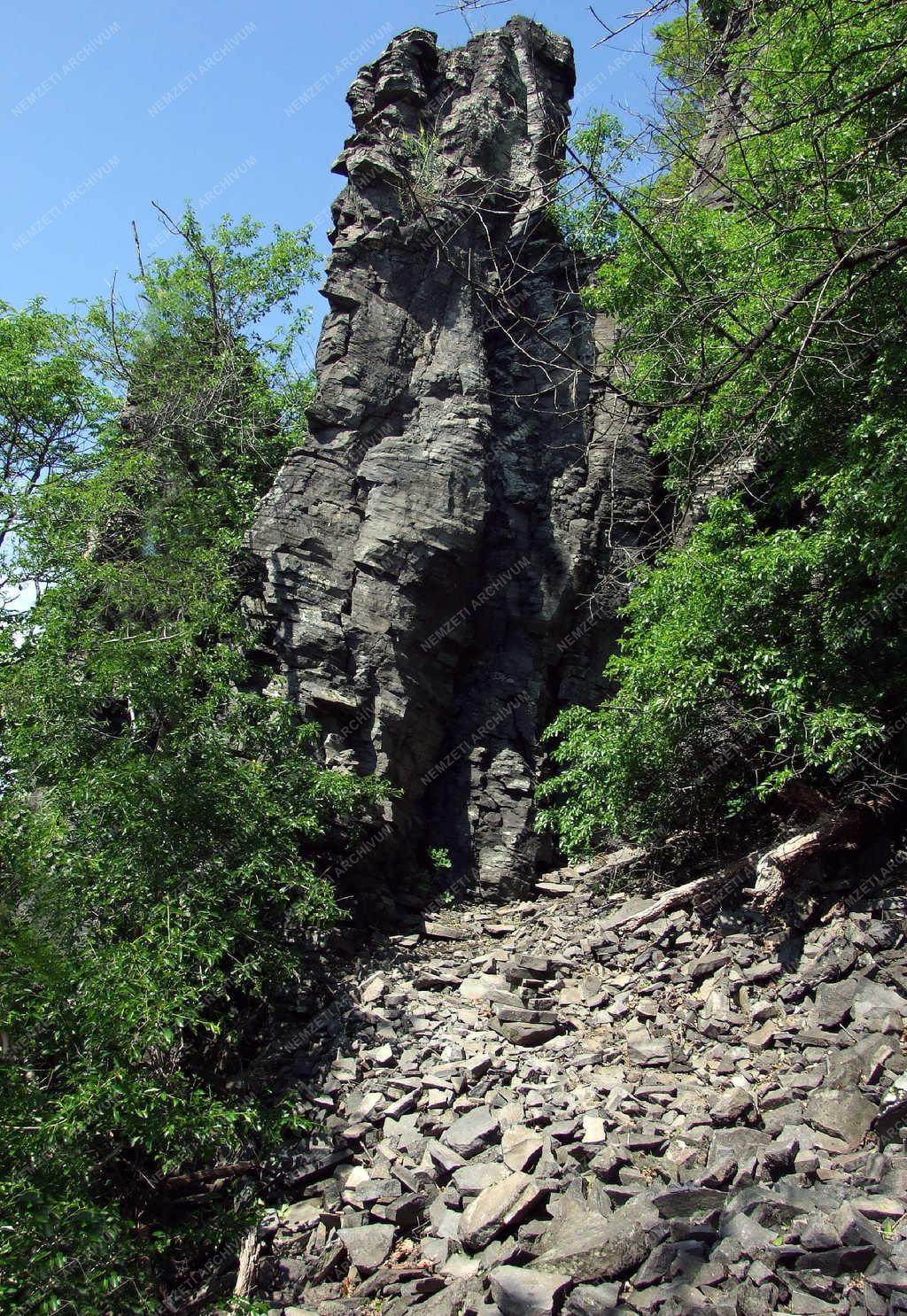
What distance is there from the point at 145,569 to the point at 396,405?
454 cm

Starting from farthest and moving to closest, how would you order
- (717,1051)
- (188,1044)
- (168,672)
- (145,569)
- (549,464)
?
(549,464) → (145,569) → (168,672) → (188,1044) → (717,1051)

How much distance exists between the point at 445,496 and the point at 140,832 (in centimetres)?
639

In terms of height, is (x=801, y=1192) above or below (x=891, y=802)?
below

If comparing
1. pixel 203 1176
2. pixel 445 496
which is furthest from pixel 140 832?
pixel 445 496

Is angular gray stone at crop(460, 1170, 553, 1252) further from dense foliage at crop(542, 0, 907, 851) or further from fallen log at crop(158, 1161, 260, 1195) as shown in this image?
dense foliage at crop(542, 0, 907, 851)

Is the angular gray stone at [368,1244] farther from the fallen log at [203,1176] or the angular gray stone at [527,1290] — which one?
the fallen log at [203,1176]

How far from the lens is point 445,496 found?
11680 mm

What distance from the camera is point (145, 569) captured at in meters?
10.8

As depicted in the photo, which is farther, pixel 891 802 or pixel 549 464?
pixel 549 464

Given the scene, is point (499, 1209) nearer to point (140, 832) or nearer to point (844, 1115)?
point (844, 1115)

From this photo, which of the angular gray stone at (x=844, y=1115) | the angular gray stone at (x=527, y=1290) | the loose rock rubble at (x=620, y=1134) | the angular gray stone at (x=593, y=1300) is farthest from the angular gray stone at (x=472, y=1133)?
the angular gray stone at (x=844, y=1115)

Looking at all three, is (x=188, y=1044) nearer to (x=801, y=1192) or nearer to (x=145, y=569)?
(x=801, y=1192)

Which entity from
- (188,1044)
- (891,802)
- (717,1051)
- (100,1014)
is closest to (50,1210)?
(100,1014)

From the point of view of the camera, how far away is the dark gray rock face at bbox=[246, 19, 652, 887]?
1120cm
